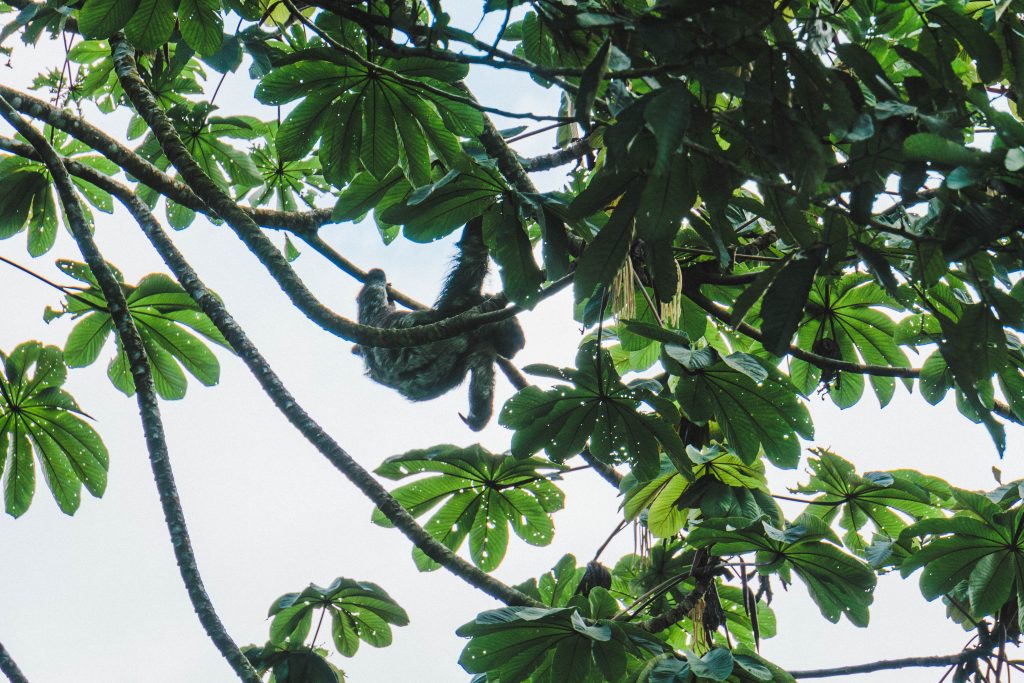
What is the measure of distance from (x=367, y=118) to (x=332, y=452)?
1.28 m

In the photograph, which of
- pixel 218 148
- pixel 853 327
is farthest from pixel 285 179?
pixel 853 327

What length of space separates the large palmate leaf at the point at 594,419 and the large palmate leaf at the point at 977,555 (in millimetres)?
1044

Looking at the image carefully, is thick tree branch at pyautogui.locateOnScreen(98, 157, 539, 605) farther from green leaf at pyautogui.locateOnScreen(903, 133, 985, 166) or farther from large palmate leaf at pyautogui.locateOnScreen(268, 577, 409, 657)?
green leaf at pyautogui.locateOnScreen(903, 133, 985, 166)

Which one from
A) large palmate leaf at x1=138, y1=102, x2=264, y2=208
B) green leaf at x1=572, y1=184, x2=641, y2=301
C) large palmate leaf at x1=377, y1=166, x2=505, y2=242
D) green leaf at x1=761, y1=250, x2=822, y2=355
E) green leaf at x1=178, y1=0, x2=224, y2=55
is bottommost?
green leaf at x1=761, y1=250, x2=822, y2=355

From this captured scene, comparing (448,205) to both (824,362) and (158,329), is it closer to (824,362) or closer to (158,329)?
(824,362)

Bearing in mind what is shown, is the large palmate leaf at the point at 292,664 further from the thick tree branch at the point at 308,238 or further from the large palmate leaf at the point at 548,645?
the thick tree branch at the point at 308,238

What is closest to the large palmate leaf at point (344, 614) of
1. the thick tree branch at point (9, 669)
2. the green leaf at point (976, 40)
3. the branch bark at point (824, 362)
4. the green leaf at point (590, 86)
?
the thick tree branch at point (9, 669)

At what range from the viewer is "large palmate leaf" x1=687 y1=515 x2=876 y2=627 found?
10.6 ft

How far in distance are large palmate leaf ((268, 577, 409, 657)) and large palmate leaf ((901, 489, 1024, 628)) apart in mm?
2235

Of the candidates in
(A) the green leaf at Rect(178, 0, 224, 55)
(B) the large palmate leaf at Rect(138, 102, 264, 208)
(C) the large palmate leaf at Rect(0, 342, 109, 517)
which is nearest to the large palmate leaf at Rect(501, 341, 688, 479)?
(A) the green leaf at Rect(178, 0, 224, 55)

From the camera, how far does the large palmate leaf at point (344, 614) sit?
12.6 ft

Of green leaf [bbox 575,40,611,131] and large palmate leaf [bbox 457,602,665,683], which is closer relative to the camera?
green leaf [bbox 575,40,611,131]

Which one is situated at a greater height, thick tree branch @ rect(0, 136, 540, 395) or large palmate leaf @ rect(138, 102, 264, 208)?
large palmate leaf @ rect(138, 102, 264, 208)

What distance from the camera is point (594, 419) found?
313 centimetres
